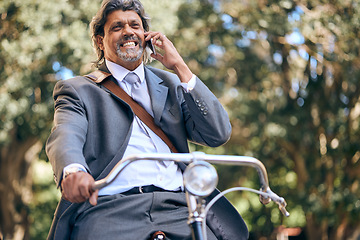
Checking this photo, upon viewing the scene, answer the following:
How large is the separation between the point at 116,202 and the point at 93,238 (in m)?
0.22

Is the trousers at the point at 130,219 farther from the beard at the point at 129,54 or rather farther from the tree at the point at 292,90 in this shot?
the tree at the point at 292,90

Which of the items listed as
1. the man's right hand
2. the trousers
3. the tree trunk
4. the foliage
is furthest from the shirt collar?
the tree trunk

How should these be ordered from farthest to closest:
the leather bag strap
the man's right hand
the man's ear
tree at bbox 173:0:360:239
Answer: tree at bbox 173:0:360:239 < the man's ear < the leather bag strap < the man's right hand

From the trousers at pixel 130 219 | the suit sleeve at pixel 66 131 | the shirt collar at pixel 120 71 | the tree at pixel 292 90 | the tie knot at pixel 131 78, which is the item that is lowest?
the tree at pixel 292 90

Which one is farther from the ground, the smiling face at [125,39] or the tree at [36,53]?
the smiling face at [125,39]

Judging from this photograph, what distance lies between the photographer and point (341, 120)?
12688 millimetres

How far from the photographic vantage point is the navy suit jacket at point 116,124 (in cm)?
293

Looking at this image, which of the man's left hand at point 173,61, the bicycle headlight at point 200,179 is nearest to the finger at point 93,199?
the bicycle headlight at point 200,179

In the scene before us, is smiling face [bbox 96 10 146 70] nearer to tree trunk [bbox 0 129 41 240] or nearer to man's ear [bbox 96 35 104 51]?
man's ear [bbox 96 35 104 51]

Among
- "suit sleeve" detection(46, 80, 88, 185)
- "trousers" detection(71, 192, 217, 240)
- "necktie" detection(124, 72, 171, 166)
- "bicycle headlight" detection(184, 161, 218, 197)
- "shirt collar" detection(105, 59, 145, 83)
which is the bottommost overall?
"trousers" detection(71, 192, 217, 240)

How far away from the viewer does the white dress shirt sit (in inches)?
118

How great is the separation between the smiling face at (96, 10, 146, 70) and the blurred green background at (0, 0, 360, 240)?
734cm

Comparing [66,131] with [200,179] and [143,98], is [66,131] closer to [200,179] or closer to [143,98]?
[143,98]

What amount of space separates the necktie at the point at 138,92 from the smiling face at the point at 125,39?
6 centimetres
